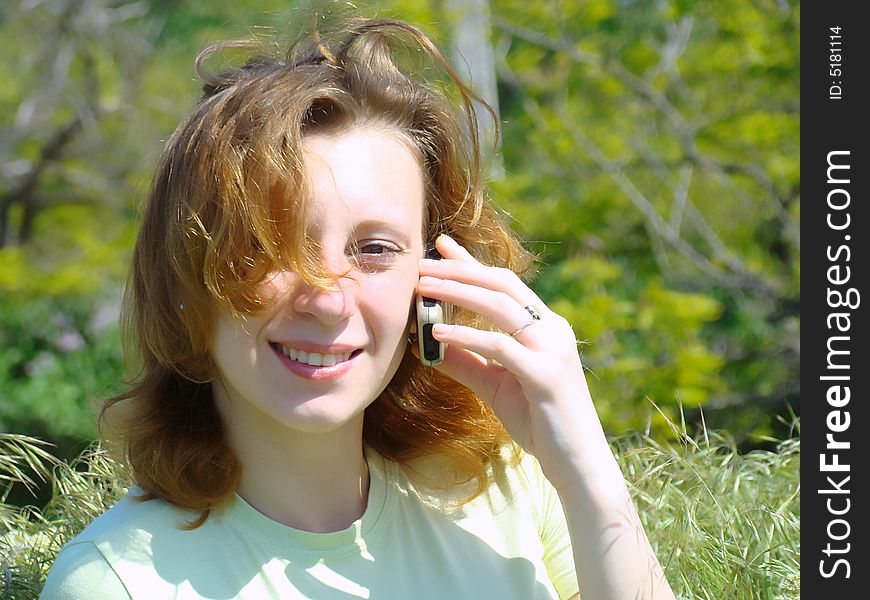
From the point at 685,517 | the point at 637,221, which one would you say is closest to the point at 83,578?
the point at 685,517

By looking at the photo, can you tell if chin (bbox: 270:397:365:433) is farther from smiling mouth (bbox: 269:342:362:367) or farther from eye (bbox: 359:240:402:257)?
eye (bbox: 359:240:402:257)

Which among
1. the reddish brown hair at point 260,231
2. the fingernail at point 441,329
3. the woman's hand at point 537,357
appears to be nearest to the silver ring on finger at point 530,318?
the woman's hand at point 537,357

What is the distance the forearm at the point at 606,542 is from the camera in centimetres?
181

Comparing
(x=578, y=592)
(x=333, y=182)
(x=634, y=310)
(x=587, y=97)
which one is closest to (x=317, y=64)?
(x=333, y=182)

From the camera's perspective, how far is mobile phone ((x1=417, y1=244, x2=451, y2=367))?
1852 mm

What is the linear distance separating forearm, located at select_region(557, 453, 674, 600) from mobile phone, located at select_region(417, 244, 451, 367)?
32cm

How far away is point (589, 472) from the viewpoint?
1825 mm

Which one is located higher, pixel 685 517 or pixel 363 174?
pixel 363 174

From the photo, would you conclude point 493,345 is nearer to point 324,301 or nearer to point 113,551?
point 324,301

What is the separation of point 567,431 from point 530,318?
20 cm

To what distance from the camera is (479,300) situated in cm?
187
